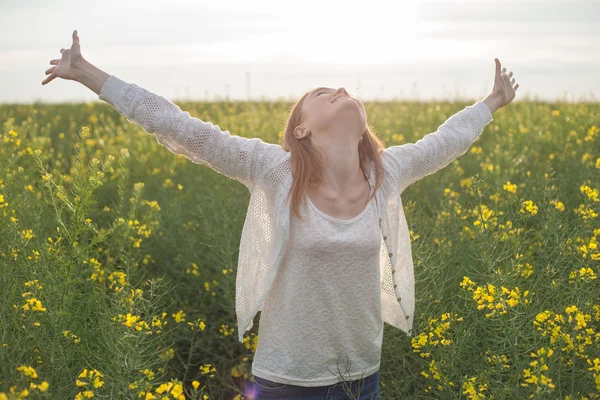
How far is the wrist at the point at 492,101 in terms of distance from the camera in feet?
9.45

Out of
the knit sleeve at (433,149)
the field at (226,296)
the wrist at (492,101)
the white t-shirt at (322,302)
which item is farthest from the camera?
the wrist at (492,101)

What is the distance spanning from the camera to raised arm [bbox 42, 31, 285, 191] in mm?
2275

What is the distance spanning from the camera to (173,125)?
7.45 feet

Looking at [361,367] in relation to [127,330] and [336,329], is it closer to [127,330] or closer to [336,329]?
[336,329]

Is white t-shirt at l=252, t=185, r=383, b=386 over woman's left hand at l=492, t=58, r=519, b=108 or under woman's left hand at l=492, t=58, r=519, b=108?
under

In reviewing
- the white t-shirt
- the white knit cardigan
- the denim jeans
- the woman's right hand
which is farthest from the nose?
the denim jeans

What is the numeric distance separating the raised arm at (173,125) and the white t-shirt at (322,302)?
0.24m

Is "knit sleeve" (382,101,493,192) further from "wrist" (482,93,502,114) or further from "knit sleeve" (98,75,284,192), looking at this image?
"knit sleeve" (98,75,284,192)

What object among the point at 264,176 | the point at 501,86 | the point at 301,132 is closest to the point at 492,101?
the point at 501,86

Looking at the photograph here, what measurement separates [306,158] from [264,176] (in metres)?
0.16

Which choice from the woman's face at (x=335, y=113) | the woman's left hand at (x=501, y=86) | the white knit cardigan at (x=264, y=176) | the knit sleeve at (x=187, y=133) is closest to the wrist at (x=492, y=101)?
the woman's left hand at (x=501, y=86)

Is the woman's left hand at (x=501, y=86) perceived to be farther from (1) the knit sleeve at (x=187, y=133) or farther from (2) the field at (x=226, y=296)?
(1) the knit sleeve at (x=187, y=133)

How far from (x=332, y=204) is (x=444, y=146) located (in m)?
0.58

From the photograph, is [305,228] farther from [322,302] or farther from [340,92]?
[340,92]
